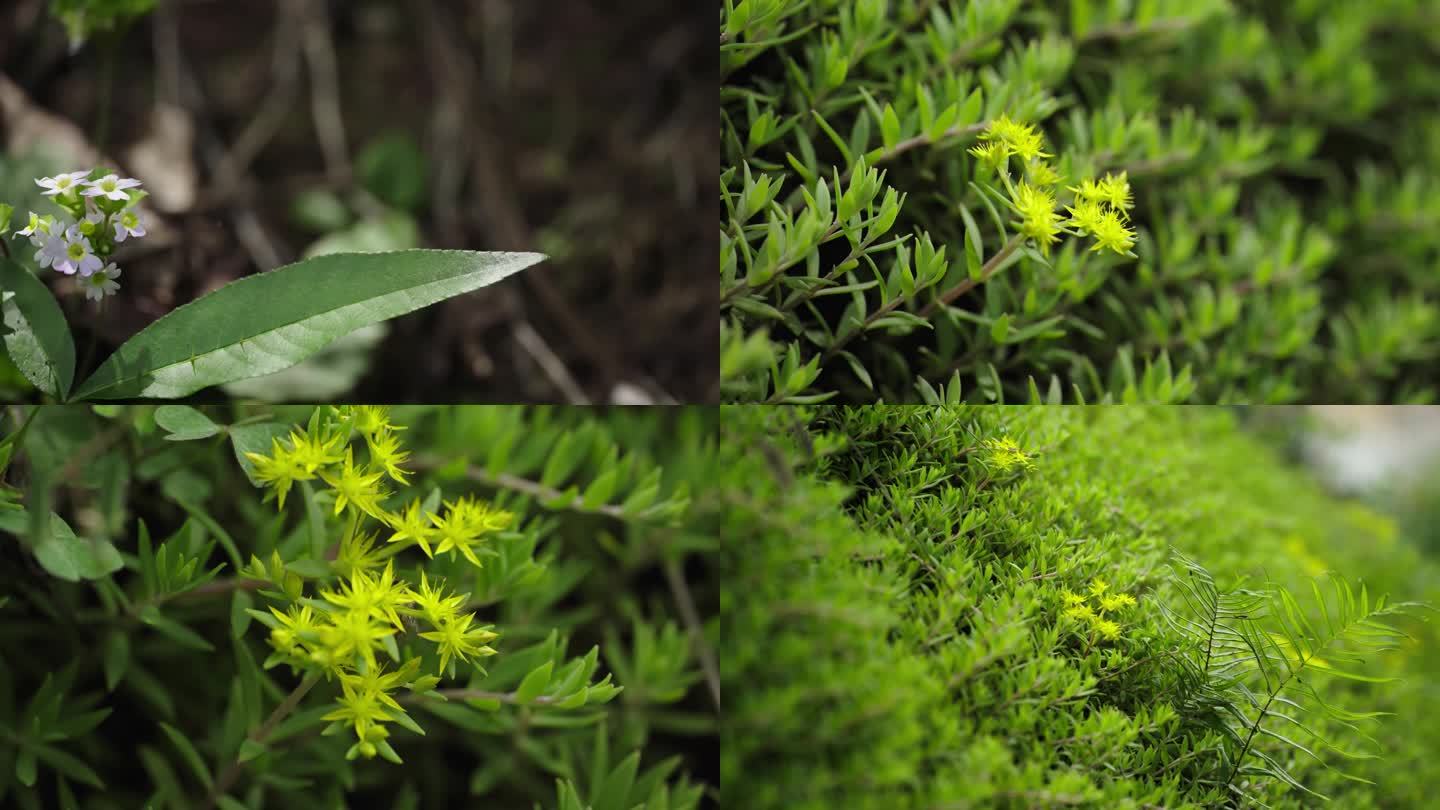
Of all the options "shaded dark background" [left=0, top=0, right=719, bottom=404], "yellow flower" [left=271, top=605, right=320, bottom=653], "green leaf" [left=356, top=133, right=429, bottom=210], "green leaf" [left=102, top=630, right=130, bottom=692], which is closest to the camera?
"yellow flower" [left=271, top=605, right=320, bottom=653]

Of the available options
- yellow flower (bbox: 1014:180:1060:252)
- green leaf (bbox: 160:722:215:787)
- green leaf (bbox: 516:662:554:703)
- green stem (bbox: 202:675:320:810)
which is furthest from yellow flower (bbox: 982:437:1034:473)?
green leaf (bbox: 160:722:215:787)

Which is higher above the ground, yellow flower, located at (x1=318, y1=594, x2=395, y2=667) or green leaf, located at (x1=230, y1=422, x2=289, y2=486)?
green leaf, located at (x1=230, y1=422, x2=289, y2=486)

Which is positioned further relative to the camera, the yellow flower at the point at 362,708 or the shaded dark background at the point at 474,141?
the shaded dark background at the point at 474,141

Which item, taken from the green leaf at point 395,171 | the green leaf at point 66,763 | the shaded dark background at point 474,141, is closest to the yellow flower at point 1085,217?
the shaded dark background at point 474,141

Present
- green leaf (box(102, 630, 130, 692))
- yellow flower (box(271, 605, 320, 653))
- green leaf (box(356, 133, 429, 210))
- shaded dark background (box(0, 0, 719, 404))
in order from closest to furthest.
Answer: yellow flower (box(271, 605, 320, 653))
green leaf (box(102, 630, 130, 692))
shaded dark background (box(0, 0, 719, 404))
green leaf (box(356, 133, 429, 210))

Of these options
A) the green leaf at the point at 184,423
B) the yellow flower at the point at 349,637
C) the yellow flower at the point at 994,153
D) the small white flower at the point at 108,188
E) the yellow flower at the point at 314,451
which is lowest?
the yellow flower at the point at 349,637

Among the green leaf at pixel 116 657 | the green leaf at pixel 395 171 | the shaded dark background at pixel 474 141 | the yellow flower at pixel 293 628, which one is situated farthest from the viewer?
the green leaf at pixel 395 171

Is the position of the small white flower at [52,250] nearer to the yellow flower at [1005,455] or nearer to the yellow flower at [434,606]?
the yellow flower at [434,606]

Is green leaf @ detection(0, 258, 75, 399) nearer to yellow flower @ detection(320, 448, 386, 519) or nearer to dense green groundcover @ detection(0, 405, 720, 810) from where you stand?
dense green groundcover @ detection(0, 405, 720, 810)

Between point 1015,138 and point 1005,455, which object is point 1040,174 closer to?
point 1015,138

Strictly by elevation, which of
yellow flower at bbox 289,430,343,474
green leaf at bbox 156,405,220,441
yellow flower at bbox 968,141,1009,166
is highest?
yellow flower at bbox 968,141,1009,166
